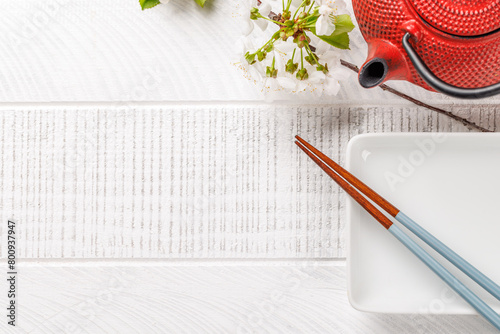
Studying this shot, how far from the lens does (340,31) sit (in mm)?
407

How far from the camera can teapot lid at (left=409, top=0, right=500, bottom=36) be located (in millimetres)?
326

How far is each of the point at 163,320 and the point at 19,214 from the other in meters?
0.21

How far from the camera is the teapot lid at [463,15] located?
0.33 m

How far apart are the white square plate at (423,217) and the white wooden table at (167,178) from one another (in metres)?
0.04

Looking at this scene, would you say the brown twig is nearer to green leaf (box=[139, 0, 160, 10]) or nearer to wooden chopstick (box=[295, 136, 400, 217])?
wooden chopstick (box=[295, 136, 400, 217])

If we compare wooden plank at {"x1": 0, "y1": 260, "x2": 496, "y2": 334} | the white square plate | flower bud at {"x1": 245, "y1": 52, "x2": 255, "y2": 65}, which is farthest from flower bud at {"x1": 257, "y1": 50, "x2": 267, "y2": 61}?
wooden plank at {"x1": 0, "y1": 260, "x2": 496, "y2": 334}

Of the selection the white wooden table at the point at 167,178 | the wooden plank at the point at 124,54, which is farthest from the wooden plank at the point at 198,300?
the wooden plank at the point at 124,54

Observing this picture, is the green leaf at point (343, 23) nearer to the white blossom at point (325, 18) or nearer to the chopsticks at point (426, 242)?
the white blossom at point (325, 18)

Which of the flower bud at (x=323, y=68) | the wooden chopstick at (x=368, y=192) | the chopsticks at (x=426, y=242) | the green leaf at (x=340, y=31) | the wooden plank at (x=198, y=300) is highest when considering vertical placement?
the green leaf at (x=340, y=31)

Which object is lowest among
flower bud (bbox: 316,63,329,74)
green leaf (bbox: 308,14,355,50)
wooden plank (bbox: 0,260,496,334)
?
wooden plank (bbox: 0,260,496,334)

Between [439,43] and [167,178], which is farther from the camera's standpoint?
[167,178]

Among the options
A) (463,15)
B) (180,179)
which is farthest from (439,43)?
(180,179)

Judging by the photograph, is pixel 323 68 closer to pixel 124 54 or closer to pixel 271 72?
pixel 271 72

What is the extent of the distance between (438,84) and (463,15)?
6 cm
